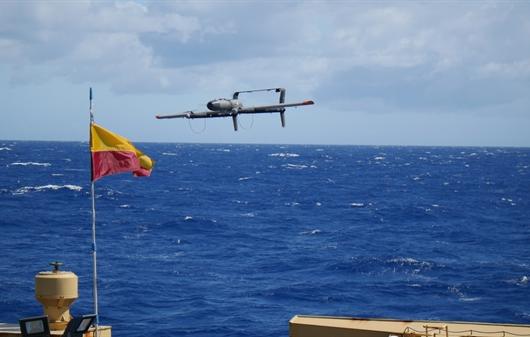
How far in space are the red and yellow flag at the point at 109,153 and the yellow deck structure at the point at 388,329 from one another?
6505mm

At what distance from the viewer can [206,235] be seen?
96062 mm

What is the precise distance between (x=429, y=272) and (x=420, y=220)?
42049mm

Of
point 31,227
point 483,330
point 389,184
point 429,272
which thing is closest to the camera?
point 483,330

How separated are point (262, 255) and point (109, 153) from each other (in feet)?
190

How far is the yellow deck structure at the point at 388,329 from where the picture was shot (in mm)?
23953

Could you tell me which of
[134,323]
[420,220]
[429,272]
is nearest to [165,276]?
[134,323]

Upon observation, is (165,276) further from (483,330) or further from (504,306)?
(483,330)

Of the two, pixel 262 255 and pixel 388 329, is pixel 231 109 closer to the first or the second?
pixel 388 329

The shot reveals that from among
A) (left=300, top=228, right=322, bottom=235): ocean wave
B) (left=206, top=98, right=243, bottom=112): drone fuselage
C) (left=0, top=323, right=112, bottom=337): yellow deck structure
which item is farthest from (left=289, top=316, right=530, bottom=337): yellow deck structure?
(left=300, top=228, right=322, bottom=235): ocean wave

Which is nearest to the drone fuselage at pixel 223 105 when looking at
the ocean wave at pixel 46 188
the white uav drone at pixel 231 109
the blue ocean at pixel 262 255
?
the white uav drone at pixel 231 109

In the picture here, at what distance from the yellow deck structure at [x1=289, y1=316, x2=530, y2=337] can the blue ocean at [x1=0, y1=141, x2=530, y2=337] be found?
25255mm

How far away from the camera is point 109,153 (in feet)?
79.7

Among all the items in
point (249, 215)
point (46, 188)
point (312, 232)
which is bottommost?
point (312, 232)

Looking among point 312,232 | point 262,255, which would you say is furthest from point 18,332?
point 312,232
